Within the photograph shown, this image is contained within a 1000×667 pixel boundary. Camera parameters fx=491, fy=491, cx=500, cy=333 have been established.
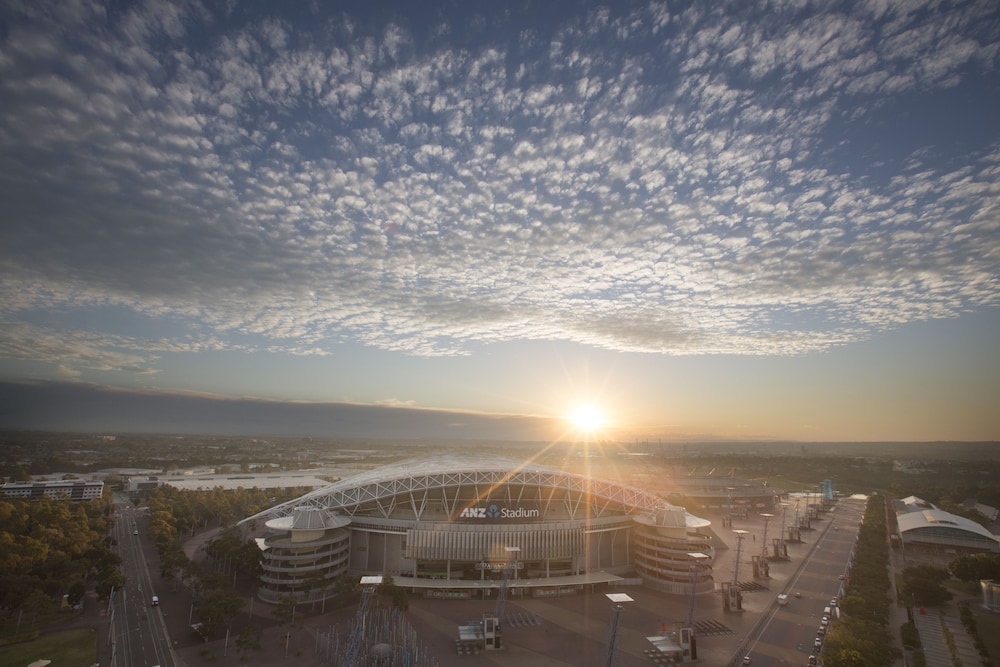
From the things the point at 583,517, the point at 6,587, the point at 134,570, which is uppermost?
the point at 583,517

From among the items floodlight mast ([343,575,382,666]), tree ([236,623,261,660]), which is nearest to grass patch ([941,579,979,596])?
floodlight mast ([343,575,382,666])

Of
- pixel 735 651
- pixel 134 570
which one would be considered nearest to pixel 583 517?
pixel 735 651

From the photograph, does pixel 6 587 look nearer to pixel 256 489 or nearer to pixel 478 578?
pixel 478 578

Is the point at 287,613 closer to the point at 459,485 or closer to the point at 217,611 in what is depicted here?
the point at 217,611

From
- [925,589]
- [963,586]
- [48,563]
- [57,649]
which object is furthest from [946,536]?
[48,563]

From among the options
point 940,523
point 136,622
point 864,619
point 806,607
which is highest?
point 940,523

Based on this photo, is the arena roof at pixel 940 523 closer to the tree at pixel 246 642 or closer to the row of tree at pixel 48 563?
the tree at pixel 246 642

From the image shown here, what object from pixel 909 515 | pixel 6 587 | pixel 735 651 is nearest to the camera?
pixel 735 651
